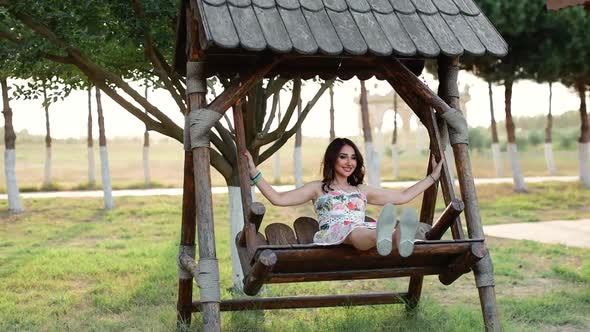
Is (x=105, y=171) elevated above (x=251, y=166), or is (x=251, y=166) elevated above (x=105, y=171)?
(x=251, y=166)

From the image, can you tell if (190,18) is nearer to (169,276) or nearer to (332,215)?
(332,215)

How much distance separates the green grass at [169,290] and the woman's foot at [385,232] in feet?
5.99

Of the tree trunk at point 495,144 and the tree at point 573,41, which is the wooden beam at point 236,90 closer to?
the tree at point 573,41

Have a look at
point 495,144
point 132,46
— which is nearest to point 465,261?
point 132,46

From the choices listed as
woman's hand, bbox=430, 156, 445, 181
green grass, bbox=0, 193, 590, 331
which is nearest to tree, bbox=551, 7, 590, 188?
green grass, bbox=0, 193, 590, 331

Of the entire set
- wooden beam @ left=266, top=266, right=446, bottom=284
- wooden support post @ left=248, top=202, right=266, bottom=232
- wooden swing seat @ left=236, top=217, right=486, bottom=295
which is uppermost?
wooden support post @ left=248, top=202, right=266, bottom=232

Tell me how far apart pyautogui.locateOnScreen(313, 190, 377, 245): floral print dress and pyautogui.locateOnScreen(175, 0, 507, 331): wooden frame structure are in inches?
4.6

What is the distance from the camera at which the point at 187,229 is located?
5.66 metres

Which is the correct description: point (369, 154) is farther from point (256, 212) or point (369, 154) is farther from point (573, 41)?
point (256, 212)

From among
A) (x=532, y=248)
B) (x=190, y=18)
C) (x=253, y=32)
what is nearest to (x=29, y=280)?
(x=190, y=18)

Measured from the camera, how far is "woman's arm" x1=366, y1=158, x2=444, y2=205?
509cm

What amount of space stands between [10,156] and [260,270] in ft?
44.2

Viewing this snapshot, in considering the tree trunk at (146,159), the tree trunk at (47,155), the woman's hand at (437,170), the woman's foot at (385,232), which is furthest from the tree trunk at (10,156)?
the woman's foot at (385,232)

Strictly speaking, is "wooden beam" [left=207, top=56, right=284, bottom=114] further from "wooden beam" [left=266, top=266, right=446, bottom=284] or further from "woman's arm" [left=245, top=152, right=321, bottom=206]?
"wooden beam" [left=266, top=266, right=446, bottom=284]
